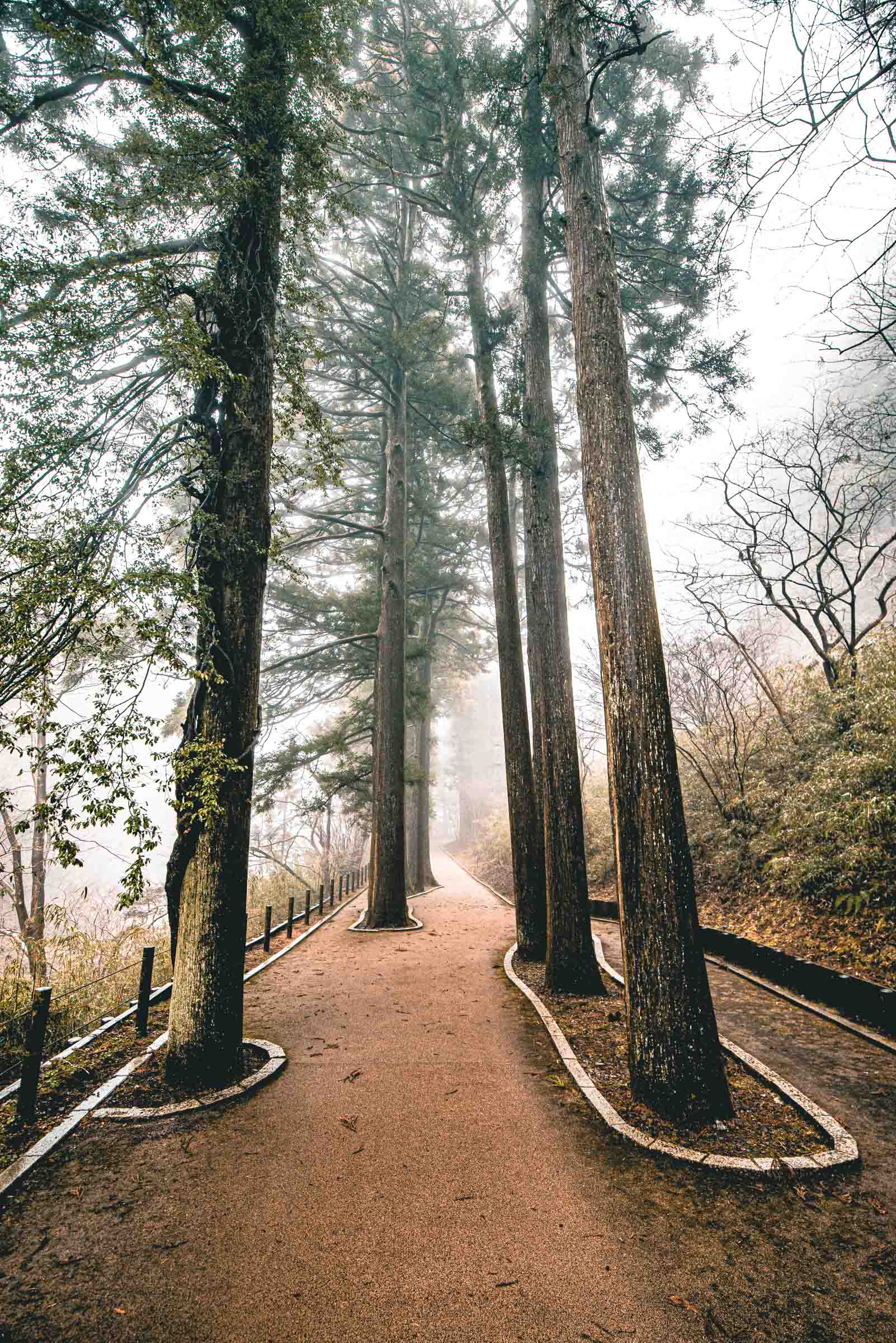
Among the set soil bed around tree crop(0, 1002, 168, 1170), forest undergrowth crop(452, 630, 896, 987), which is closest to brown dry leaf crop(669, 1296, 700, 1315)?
soil bed around tree crop(0, 1002, 168, 1170)

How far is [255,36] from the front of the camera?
17.1 ft

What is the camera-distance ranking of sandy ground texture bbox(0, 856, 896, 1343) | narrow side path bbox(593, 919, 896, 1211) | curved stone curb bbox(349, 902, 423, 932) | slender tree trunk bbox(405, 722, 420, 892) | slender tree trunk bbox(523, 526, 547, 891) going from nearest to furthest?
sandy ground texture bbox(0, 856, 896, 1343) → narrow side path bbox(593, 919, 896, 1211) → slender tree trunk bbox(523, 526, 547, 891) → curved stone curb bbox(349, 902, 423, 932) → slender tree trunk bbox(405, 722, 420, 892)

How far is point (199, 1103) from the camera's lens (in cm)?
381

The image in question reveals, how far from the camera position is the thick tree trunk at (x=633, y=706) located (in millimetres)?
3541

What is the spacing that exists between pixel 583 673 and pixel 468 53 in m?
11.0

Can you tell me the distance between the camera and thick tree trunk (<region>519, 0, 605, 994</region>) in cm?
625

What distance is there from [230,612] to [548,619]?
4070 mm

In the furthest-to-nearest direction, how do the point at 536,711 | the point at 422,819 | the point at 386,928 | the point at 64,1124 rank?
the point at 422,819, the point at 386,928, the point at 536,711, the point at 64,1124

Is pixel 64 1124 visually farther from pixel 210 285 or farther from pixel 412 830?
pixel 412 830

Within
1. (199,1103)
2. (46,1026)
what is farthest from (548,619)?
(46,1026)

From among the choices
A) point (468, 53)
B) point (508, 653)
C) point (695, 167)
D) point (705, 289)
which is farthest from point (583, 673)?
point (468, 53)

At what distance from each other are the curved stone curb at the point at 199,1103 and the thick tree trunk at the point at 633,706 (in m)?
2.71

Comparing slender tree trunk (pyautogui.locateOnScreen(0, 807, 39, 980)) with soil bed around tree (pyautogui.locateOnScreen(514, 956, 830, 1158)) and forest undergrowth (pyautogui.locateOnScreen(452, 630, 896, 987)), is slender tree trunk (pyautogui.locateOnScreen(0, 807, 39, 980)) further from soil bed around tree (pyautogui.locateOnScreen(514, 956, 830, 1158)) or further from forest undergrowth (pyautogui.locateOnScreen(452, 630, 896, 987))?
forest undergrowth (pyautogui.locateOnScreen(452, 630, 896, 987))

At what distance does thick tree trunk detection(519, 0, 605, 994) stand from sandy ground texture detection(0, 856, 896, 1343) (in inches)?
81.2
